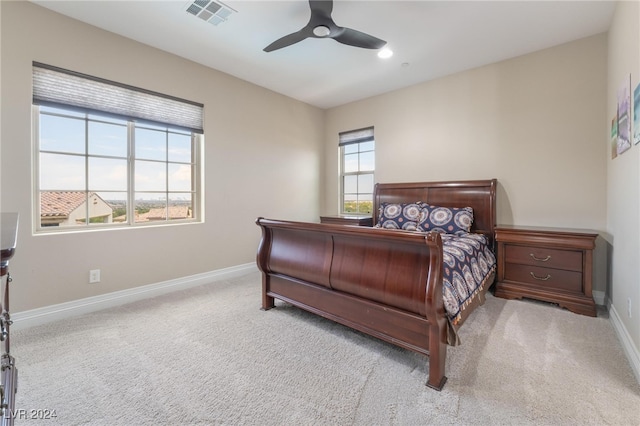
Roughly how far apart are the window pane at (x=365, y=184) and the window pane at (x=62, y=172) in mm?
3664

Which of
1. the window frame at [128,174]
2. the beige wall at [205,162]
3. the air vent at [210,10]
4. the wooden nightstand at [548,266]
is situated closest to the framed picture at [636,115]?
the wooden nightstand at [548,266]

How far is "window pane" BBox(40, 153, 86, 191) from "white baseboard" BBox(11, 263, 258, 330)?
1.08 metres

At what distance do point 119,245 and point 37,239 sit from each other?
603mm

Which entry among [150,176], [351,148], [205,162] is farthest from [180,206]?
[351,148]

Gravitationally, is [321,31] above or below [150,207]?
above

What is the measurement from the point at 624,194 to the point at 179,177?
4230 millimetres

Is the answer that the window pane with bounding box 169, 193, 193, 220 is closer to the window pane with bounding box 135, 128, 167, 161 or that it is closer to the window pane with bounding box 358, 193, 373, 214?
the window pane with bounding box 135, 128, 167, 161

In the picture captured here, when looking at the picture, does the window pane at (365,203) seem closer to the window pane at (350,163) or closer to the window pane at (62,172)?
the window pane at (350,163)

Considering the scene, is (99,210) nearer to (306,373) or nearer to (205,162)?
(205,162)

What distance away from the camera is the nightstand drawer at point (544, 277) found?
2.64 m

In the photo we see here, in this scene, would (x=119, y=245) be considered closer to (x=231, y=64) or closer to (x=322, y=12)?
(x=231, y=64)

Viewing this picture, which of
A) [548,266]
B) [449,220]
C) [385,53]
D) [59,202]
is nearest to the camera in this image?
[59,202]

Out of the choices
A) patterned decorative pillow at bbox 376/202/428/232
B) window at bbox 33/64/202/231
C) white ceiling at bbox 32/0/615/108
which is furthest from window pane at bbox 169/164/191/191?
patterned decorative pillow at bbox 376/202/428/232

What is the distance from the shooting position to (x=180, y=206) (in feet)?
11.4
